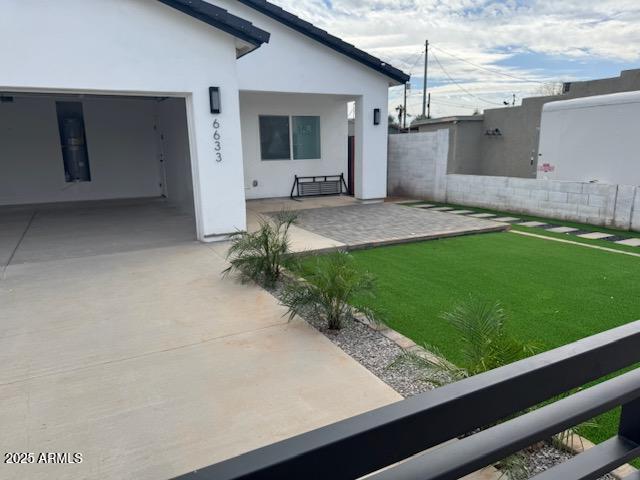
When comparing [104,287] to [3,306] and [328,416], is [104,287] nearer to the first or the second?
[3,306]

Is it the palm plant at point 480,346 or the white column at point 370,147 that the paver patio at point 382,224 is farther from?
the palm plant at point 480,346

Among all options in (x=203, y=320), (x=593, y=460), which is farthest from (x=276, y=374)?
(x=593, y=460)

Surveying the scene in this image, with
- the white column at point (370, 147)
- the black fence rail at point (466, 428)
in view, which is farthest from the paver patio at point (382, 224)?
the black fence rail at point (466, 428)

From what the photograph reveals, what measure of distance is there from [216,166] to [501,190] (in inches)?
285

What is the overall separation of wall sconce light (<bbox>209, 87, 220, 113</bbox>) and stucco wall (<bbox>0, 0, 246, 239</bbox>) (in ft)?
0.28

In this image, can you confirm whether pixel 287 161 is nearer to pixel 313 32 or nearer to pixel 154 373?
pixel 313 32

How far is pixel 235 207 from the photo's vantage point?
24.4 ft

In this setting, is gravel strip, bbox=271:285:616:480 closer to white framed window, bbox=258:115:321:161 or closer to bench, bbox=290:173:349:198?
white framed window, bbox=258:115:321:161

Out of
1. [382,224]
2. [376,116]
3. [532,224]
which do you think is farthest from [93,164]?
[532,224]

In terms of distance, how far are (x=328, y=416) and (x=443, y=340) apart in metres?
1.49

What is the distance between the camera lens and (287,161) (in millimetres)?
12945

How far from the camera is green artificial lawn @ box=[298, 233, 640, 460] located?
157 inches

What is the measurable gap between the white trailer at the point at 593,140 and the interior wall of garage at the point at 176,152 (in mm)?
8811

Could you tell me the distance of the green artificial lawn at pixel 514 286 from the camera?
3.99m
